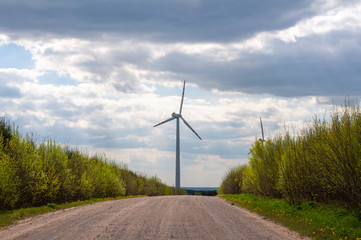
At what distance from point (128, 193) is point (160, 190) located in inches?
848

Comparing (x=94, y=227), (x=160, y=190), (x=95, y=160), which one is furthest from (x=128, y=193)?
(x=94, y=227)

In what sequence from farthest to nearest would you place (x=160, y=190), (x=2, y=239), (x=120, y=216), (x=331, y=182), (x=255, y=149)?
(x=160, y=190)
(x=255, y=149)
(x=120, y=216)
(x=331, y=182)
(x=2, y=239)

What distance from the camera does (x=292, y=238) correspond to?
45.3ft

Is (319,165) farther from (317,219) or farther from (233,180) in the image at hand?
(233,180)

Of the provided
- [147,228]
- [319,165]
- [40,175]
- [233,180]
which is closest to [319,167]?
[319,165]

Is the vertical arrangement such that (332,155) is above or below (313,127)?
below

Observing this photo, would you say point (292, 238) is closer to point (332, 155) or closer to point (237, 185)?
point (332, 155)

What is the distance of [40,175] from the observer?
87.5 feet

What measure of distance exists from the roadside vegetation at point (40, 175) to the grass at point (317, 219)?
15446 millimetres

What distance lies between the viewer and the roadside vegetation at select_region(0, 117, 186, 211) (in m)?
22.8

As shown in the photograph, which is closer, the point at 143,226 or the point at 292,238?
the point at 292,238

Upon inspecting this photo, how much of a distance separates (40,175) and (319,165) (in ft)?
63.4

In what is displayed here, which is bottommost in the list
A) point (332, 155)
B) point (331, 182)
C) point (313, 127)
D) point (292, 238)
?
point (292, 238)

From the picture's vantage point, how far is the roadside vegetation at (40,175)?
22.8 m
